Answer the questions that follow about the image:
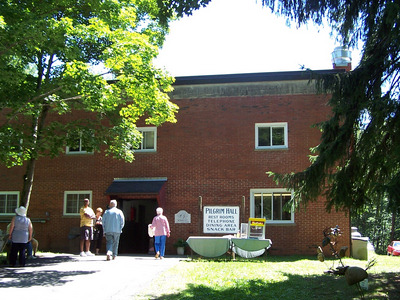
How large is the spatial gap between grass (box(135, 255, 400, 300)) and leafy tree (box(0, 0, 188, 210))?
491cm

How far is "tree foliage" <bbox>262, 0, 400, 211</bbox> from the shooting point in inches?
372

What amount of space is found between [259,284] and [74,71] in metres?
6.82

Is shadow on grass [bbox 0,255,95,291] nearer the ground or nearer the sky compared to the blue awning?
nearer the ground

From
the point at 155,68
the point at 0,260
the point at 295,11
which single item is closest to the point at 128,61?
the point at 155,68

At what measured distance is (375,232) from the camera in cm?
6744

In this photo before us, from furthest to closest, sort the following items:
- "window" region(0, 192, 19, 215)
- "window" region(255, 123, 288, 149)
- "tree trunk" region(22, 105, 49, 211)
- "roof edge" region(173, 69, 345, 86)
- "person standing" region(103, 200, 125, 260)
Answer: "window" region(0, 192, 19, 215) < "window" region(255, 123, 288, 149) < "roof edge" region(173, 69, 345, 86) < "tree trunk" region(22, 105, 49, 211) < "person standing" region(103, 200, 125, 260)

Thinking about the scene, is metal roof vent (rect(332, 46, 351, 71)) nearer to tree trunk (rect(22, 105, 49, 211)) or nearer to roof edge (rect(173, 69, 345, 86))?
roof edge (rect(173, 69, 345, 86))

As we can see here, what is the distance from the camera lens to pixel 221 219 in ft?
51.5

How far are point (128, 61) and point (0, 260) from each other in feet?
22.0

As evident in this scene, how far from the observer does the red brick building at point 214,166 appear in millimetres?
17484

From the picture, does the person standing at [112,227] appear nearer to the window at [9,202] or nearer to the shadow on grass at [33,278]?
the shadow on grass at [33,278]

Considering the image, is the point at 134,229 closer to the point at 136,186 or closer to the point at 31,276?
the point at 136,186

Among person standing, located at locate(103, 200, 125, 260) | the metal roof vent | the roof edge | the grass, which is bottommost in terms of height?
the grass

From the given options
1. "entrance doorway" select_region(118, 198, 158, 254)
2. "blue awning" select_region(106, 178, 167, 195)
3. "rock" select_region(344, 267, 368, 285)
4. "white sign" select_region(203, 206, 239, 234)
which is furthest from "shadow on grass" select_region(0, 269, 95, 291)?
"entrance doorway" select_region(118, 198, 158, 254)
